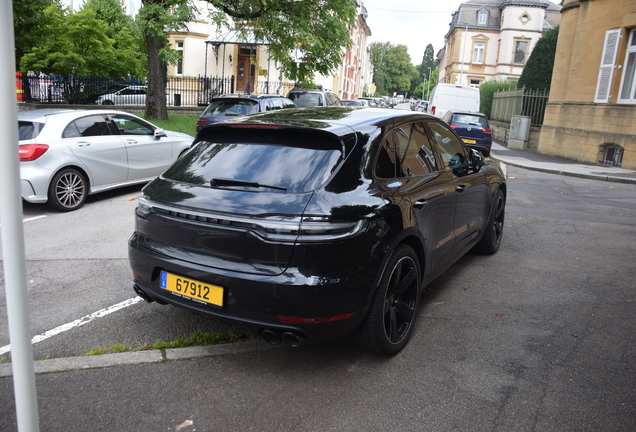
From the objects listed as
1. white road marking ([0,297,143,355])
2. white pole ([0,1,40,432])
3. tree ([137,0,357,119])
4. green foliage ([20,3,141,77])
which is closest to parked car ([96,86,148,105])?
green foliage ([20,3,141,77])

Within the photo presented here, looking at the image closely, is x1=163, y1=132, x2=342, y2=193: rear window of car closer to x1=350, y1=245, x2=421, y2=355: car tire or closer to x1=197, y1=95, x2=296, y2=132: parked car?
x1=350, y1=245, x2=421, y2=355: car tire

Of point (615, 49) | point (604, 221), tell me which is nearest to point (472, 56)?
point (615, 49)

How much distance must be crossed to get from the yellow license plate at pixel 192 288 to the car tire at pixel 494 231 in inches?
152

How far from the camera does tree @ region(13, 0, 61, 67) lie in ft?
44.7

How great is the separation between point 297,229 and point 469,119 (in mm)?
16574

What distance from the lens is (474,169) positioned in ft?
17.5

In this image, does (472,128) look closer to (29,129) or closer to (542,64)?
(542,64)

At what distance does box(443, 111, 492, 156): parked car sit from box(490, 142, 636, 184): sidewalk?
1.11 metres

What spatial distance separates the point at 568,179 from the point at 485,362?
41.2 ft

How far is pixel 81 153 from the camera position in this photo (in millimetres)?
8016

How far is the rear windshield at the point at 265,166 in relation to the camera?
3.27 metres

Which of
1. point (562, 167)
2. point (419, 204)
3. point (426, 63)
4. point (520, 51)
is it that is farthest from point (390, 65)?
point (419, 204)

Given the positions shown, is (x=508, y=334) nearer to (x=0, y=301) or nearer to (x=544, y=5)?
(x=0, y=301)

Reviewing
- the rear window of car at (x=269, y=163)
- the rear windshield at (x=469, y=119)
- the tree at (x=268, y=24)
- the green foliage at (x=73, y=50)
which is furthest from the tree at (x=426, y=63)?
the rear window of car at (x=269, y=163)
